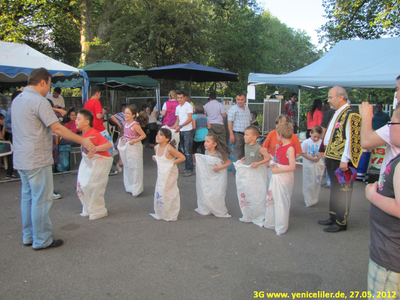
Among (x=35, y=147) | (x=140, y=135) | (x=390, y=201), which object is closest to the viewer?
(x=390, y=201)

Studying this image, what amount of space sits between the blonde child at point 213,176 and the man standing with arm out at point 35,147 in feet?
6.00

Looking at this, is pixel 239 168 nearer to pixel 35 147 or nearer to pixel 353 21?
pixel 35 147

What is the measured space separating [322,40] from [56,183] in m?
18.2

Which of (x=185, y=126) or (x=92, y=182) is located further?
(x=185, y=126)

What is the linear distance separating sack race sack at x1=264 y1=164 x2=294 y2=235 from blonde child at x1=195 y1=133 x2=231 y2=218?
733mm

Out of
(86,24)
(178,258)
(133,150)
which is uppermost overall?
(86,24)

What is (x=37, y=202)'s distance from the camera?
3.37m

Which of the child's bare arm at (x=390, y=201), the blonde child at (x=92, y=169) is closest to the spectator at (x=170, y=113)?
the blonde child at (x=92, y=169)

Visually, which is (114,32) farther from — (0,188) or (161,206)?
(161,206)

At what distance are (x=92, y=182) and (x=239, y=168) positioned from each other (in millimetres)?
2053

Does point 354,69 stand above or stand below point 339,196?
above

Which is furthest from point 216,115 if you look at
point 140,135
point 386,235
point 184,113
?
point 386,235

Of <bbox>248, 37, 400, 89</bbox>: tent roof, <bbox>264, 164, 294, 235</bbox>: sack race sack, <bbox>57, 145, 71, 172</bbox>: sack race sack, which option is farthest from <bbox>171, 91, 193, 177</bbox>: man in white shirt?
<bbox>264, 164, 294, 235</bbox>: sack race sack

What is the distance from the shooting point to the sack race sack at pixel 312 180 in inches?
203
